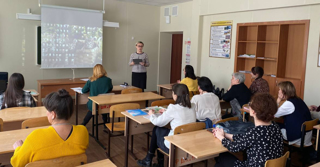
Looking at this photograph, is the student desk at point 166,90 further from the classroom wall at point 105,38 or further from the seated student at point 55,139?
the seated student at point 55,139

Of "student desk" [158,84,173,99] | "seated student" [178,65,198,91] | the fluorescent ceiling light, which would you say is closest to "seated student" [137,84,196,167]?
"seated student" [178,65,198,91]

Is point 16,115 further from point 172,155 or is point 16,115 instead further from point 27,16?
point 27,16

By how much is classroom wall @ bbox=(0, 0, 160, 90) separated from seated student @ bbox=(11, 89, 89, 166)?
16.8ft

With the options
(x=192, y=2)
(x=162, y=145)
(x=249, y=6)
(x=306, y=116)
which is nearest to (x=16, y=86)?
(x=162, y=145)

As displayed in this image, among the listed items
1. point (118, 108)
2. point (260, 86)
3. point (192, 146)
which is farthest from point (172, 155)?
point (260, 86)

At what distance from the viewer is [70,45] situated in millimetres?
6902

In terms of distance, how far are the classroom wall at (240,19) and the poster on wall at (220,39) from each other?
0.11 meters

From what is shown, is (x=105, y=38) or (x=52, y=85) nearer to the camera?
(x=52, y=85)

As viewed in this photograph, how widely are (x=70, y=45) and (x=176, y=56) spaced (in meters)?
3.34

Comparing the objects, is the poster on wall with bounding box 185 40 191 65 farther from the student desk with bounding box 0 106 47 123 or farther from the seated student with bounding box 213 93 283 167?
the seated student with bounding box 213 93 283 167

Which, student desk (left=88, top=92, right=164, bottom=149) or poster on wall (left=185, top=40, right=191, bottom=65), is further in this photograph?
poster on wall (left=185, top=40, right=191, bottom=65)

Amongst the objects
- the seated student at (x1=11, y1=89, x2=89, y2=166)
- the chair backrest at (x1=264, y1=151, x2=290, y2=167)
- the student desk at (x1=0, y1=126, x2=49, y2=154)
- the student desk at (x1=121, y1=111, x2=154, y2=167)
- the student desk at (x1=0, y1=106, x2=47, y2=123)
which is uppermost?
the seated student at (x1=11, y1=89, x2=89, y2=166)

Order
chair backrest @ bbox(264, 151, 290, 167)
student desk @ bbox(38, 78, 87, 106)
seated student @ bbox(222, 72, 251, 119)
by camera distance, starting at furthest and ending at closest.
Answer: student desk @ bbox(38, 78, 87, 106) → seated student @ bbox(222, 72, 251, 119) → chair backrest @ bbox(264, 151, 290, 167)

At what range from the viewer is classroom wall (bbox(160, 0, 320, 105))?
4.80 meters
